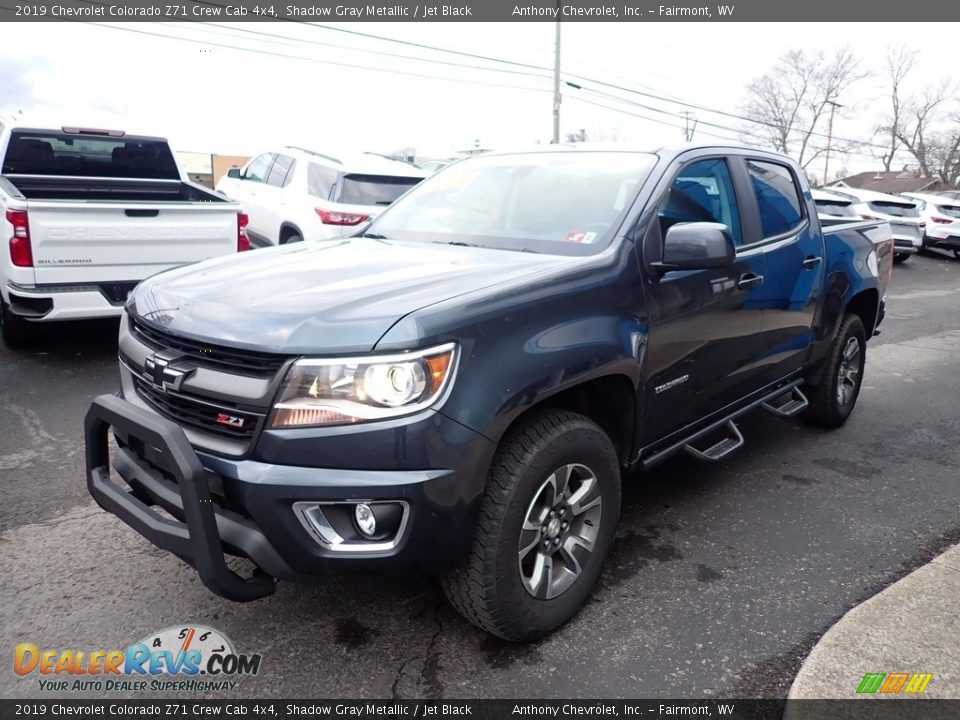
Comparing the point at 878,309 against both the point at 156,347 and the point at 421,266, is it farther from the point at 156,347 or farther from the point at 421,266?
the point at 156,347

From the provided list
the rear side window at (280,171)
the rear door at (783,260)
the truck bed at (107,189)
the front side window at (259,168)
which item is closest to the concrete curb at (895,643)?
the rear door at (783,260)

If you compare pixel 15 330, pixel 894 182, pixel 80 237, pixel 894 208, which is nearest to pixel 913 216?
pixel 894 208

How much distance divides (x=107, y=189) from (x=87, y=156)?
37.0 inches

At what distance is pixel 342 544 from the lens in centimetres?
221

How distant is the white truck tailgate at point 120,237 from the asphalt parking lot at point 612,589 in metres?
1.22

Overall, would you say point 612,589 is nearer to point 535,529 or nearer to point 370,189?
point 535,529

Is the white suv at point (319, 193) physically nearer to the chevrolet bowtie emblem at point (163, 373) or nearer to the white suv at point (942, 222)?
the chevrolet bowtie emblem at point (163, 373)

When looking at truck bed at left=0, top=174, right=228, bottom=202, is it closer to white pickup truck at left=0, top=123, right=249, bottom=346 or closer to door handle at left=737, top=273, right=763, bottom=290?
white pickup truck at left=0, top=123, right=249, bottom=346

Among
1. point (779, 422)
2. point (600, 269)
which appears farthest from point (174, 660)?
point (779, 422)

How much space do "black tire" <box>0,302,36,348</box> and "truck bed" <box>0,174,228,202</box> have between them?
104cm

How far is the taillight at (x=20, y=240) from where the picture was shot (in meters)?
5.23

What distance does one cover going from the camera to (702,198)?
3580 millimetres

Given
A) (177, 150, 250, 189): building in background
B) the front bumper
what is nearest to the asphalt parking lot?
the front bumper

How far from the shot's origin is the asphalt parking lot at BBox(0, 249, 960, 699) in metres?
2.52
